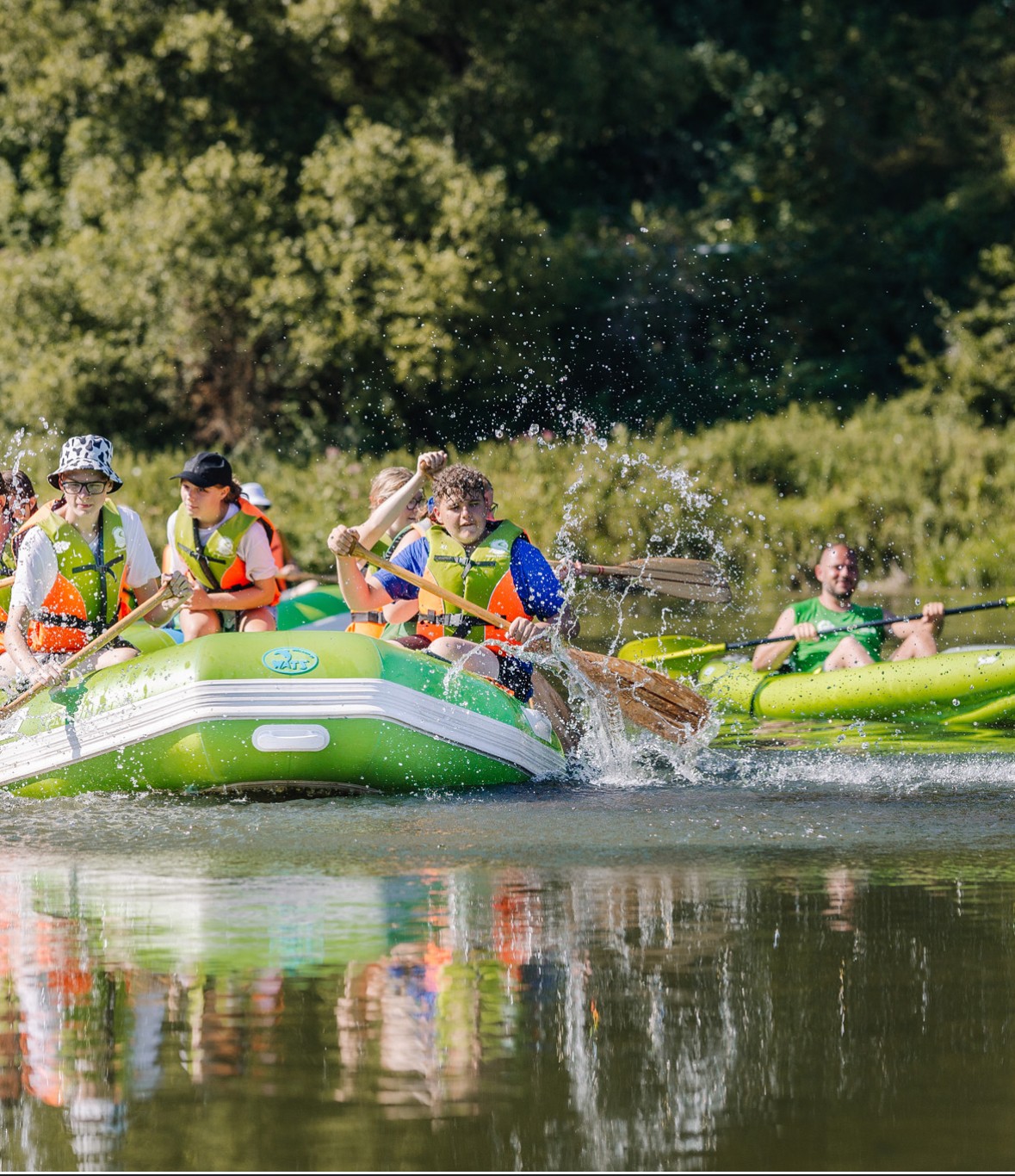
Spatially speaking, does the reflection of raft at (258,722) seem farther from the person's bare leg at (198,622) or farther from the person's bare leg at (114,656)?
the person's bare leg at (198,622)

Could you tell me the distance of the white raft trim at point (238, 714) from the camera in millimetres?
6426

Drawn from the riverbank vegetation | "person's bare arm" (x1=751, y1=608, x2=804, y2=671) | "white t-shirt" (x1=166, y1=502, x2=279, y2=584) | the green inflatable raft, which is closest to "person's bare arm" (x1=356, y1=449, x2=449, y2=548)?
"white t-shirt" (x1=166, y1=502, x2=279, y2=584)

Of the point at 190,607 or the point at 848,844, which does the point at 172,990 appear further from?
the point at 190,607

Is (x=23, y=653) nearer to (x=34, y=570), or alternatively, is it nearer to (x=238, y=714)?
(x=34, y=570)

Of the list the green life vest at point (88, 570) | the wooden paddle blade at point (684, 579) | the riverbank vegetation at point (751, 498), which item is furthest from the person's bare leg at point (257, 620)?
the riverbank vegetation at point (751, 498)

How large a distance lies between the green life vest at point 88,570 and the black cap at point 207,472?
0.38 metres

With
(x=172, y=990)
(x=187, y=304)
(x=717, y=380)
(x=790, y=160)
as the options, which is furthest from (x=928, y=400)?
(x=172, y=990)

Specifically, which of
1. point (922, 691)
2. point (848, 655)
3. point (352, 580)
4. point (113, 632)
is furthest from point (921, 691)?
point (113, 632)

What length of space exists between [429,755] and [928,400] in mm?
15490

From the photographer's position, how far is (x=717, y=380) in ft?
71.5

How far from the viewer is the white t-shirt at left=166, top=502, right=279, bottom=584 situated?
7.45 m

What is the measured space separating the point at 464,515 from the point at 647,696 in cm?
156

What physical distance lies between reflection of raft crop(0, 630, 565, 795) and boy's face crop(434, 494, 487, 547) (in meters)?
0.53

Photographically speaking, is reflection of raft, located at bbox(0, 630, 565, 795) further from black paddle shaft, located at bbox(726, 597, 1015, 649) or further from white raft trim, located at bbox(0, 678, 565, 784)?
black paddle shaft, located at bbox(726, 597, 1015, 649)
